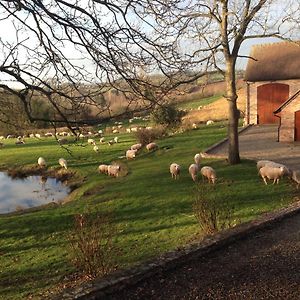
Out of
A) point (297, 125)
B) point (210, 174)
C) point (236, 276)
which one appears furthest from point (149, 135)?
point (236, 276)

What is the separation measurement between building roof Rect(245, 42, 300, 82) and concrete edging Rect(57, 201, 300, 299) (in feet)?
87.5

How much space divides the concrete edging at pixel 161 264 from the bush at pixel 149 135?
2508 cm

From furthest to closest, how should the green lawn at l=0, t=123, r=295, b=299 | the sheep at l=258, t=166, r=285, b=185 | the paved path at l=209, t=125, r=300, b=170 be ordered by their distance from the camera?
the paved path at l=209, t=125, r=300, b=170 → the sheep at l=258, t=166, r=285, b=185 → the green lawn at l=0, t=123, r=295, b=299

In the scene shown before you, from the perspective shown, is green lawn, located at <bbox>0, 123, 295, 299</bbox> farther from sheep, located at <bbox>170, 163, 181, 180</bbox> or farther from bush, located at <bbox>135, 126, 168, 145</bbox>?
bush, located at <bbox>135, 126, 168, 145</bbox>

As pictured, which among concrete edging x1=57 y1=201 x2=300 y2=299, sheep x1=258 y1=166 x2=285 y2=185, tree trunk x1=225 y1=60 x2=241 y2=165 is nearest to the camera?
concrete edging x1=57 y1=201 x2=300 y2=299

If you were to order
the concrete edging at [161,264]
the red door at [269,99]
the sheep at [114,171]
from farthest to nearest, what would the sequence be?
the red door at [269,99] < the sheep at [114,171] < the concrete edging at [161,264]

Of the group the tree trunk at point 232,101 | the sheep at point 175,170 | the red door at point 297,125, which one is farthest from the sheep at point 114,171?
the red door at point 297,125

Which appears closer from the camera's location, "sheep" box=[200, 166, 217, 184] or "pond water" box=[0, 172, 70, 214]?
"sheep" box=[200, 166, 217, 184]

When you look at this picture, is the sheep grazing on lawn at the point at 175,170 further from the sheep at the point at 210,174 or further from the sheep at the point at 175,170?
the sheep at the point at 210,174

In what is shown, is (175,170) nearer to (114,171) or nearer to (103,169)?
(114,171)

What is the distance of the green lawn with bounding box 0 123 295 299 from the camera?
10398mm

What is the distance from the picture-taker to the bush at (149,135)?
111 ft

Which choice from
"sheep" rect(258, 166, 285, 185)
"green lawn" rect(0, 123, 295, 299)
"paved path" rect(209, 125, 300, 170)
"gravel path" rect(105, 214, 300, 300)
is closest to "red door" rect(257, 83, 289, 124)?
"paved path" rect(209, 125, 300, 170)

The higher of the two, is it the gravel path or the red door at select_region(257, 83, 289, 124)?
the red door at select_region(257, 83, 289, 124)
